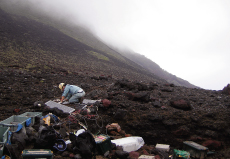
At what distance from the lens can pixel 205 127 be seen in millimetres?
5910

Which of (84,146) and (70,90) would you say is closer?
(84,146)

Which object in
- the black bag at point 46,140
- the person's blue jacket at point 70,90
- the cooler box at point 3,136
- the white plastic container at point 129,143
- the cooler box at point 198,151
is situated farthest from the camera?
the person's blue jacket at point 70,90

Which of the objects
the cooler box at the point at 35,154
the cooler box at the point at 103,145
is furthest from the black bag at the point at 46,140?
the cooler box at the point at 103,145

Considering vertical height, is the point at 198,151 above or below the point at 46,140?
above

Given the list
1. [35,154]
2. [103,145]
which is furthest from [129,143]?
[35,154]

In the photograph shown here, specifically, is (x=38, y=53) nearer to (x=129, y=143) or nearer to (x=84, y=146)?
(x=129, y=143)

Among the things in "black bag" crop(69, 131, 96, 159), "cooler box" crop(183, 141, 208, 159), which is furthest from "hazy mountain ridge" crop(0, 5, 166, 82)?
"cooler box" crop(183, 141, 208, 159)

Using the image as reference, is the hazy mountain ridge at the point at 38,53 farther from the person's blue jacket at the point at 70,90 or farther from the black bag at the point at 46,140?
the black bag at the point at 46,140

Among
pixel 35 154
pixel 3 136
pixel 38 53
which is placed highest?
pixel 35 154

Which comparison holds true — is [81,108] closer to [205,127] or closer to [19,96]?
[19,96]

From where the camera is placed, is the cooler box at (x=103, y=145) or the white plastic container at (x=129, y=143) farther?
the white plastic container at (x=129, y=143)

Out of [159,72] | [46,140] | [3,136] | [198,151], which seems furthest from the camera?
[159,72]

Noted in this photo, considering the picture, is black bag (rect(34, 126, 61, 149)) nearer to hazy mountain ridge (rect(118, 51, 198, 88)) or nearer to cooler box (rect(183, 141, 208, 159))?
cooler box (rect(183, 141, 208, 159))

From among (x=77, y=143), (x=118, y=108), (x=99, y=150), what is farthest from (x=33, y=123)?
(x=118, y=108)
